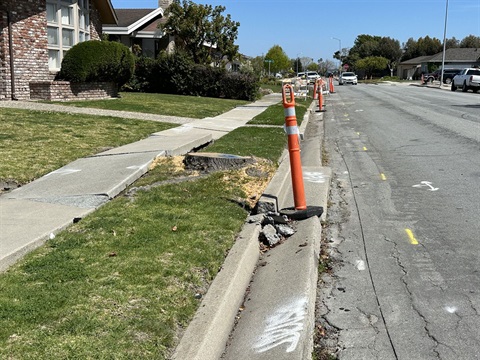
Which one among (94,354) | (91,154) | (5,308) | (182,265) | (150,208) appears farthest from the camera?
(91,154)

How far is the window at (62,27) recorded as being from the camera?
61.7 feet

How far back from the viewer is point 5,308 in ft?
11.2

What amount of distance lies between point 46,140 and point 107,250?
20.4ft

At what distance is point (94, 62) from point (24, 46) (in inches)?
90.6

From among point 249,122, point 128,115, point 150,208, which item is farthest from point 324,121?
point 150,208

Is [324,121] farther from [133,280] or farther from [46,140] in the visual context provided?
[133,280]

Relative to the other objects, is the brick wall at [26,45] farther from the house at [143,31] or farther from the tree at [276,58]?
the tree at [276,58]

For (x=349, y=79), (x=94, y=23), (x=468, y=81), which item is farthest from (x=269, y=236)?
(x=349, y=79)

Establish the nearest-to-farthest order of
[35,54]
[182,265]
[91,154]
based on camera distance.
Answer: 1. [182,265]
2. [91,154]
3. [35,54]

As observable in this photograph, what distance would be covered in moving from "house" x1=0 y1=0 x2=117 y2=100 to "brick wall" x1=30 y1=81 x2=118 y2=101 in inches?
10.5

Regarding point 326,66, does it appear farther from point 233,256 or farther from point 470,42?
point 233,256

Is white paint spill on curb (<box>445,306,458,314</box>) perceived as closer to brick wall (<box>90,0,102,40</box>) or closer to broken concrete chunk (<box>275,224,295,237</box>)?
broken concrete chunk (<box>275,224,295,237</box>)

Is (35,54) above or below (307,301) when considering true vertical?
above

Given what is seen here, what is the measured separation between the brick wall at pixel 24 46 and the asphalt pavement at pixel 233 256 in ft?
32.3
